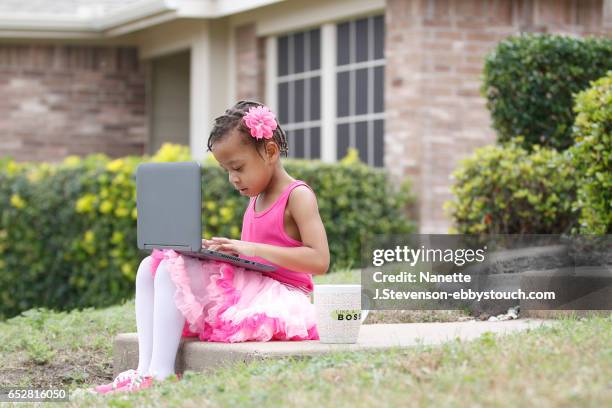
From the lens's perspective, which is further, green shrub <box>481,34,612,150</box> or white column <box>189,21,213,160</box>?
white column <box>189,21,213,160</box>

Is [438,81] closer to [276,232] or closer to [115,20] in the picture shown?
[115,20]

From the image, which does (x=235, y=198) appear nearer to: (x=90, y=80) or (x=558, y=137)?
(x=558, y=137)

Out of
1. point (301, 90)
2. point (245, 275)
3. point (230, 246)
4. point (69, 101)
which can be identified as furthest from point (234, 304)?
point (69, 101)

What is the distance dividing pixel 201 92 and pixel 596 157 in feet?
23.0

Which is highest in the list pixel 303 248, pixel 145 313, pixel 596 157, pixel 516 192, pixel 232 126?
pixel 232 126

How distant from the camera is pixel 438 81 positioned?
1033cm

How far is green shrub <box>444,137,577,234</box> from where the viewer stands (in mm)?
7984

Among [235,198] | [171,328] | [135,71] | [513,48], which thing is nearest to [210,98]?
[135,71]

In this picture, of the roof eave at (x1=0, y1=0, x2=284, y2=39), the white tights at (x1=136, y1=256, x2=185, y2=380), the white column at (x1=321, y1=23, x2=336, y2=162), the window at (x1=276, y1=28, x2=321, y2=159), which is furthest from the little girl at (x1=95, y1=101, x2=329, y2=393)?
the roof eave at (x1=0, y1=0, x2=284, y2=39)

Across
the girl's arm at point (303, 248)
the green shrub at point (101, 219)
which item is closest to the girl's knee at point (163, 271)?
the girl's arm at point (303, 248)

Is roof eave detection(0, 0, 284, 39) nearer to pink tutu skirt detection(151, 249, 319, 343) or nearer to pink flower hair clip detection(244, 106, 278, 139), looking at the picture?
pink flower hair clip detection(244, 106, 278, 139)

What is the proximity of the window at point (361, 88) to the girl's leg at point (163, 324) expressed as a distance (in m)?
6.55

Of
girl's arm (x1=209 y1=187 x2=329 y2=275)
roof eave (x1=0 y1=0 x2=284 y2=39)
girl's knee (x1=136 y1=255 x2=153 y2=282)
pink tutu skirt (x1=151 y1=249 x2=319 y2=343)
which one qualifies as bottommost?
pink tutu skirt (x1=151 y1=249 x2=319 y2=343)

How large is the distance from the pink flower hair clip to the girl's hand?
1.66ft
